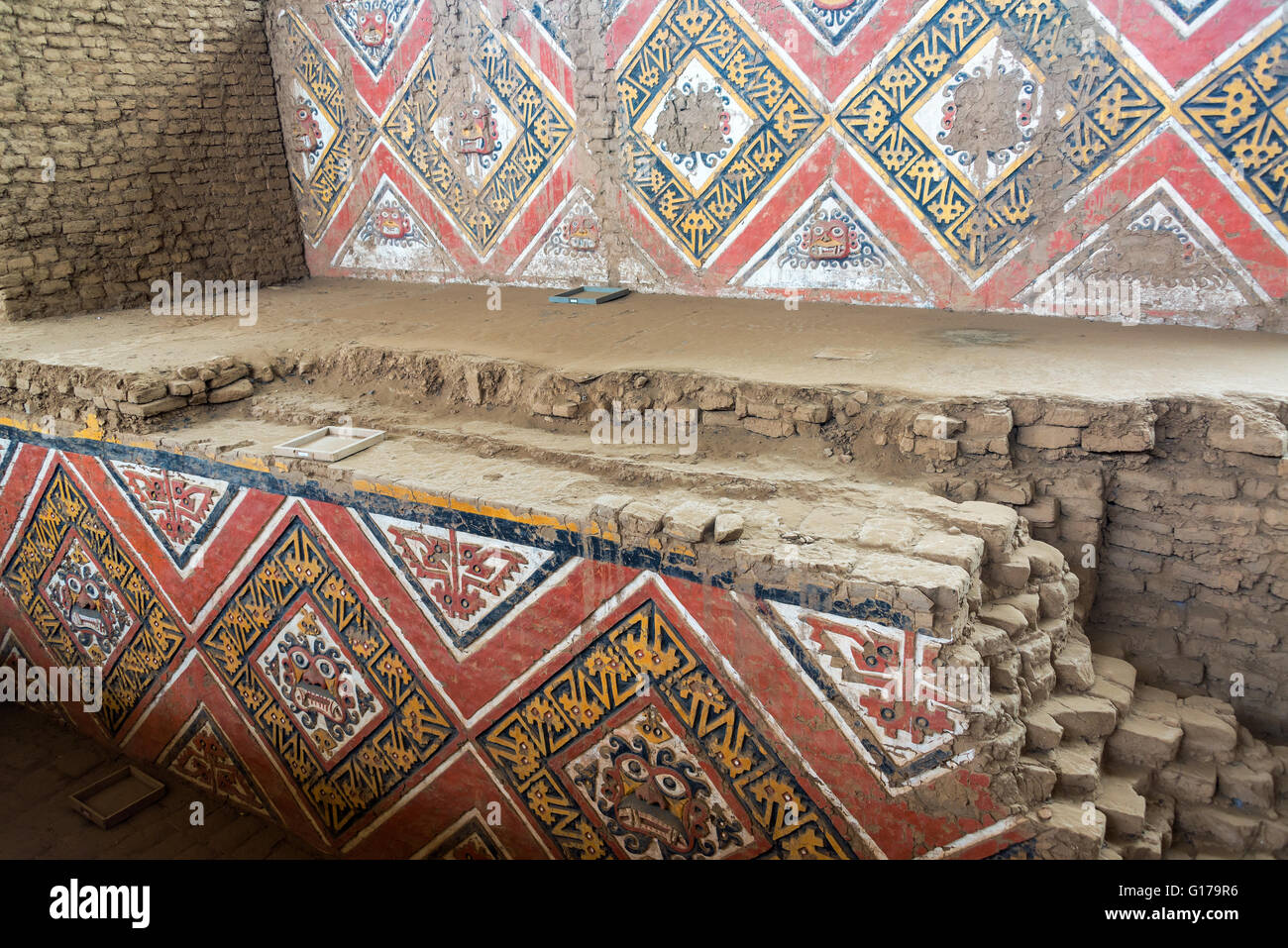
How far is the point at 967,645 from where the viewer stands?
2.37 m

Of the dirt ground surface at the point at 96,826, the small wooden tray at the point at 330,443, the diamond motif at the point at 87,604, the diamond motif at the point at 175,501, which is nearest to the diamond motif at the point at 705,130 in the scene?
the small wooden tray at the point at 330,443

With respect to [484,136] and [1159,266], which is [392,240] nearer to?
[484,136]

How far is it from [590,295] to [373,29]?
2.42m

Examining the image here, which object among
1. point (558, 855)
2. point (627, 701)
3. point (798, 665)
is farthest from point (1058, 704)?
point (558, 855)

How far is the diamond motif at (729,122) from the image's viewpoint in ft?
14.9

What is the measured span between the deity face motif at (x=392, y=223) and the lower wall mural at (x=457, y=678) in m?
2.72

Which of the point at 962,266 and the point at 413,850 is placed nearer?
the point at 413,850

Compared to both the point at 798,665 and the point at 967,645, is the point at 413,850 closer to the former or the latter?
the point at 798,665

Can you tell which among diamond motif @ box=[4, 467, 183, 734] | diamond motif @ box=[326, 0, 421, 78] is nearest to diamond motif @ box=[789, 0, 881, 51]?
diamond motif @ box=[326, 0, 421, 78]

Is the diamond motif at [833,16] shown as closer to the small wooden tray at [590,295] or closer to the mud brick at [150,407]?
the small wooden tray at [590,295]

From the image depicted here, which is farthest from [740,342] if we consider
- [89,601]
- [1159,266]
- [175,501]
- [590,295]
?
[89,601]

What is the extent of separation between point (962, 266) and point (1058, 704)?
7.59 feet

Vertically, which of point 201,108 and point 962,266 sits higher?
point 201,108

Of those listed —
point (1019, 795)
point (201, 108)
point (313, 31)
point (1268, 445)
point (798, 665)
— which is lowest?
point (1019, 795)
